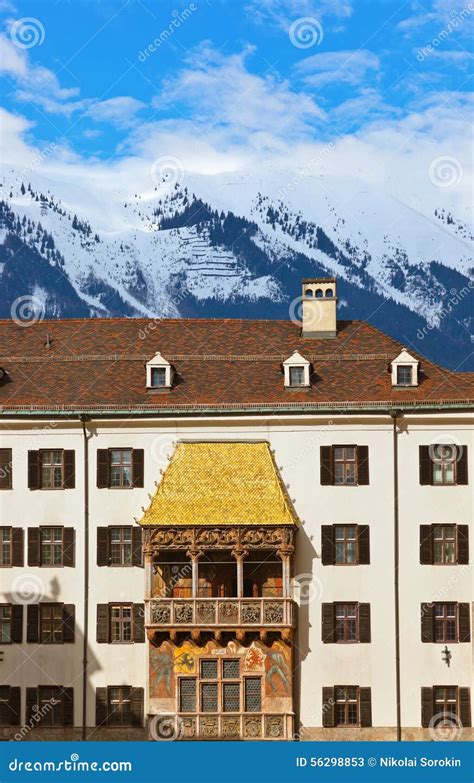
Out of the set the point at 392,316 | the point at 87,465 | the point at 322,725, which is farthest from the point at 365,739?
the point at 392,316

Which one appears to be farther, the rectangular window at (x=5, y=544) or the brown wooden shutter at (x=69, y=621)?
→ the rectangular window at (x=5, y=544)

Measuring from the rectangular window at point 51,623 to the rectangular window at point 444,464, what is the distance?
1665cm

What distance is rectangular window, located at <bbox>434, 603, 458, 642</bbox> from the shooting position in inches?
2375

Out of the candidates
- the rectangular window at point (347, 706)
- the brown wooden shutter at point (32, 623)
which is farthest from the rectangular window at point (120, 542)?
the rectangular window at point (347, 706)

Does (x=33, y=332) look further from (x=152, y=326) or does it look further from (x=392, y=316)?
(x=392, y=316)

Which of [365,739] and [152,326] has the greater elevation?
[152,326]

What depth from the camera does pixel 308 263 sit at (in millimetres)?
195000

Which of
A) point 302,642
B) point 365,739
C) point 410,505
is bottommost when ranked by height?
point 365,739

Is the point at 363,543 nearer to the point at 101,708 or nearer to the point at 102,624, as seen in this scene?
the point at 102,624

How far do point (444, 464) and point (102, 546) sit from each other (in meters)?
14.7

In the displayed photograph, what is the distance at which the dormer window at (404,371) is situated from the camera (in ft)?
208

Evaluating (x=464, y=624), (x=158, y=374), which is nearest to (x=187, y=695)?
(x=464, y=624)

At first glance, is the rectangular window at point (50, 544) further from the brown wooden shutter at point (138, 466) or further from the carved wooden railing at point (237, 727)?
the carved wooden railing at point (237, 727)

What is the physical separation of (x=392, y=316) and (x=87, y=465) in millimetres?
128928
